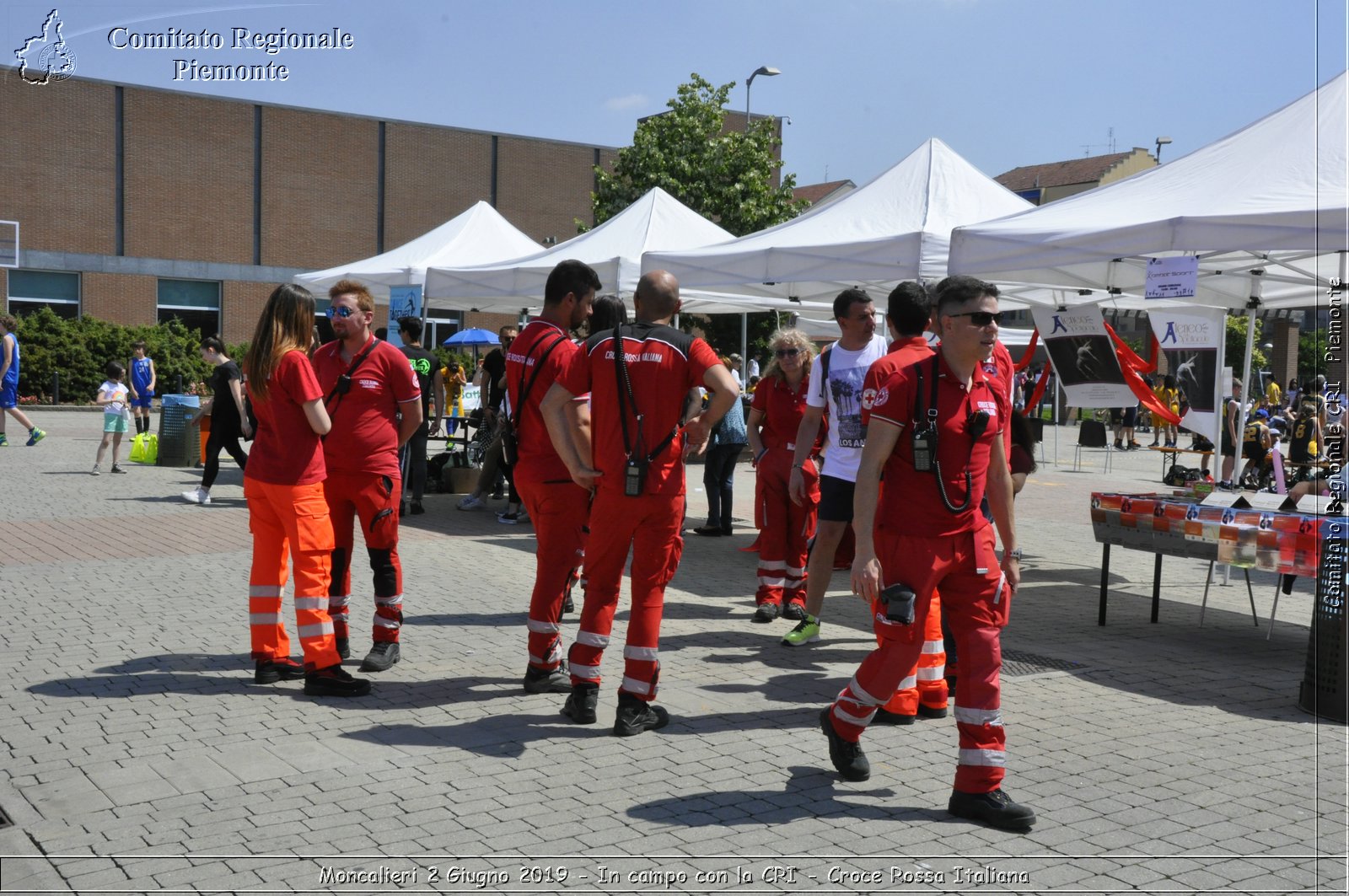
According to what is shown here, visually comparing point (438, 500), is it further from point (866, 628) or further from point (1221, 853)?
point (1221, 853)

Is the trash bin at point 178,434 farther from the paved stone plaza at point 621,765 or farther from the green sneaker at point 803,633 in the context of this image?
the green sneaker at point 803,633

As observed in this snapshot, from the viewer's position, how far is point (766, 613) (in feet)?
26.3

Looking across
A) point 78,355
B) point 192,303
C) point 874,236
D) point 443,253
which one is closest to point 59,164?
point 192,303

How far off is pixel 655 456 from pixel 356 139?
43839mm

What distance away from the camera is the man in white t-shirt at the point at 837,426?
6.73m

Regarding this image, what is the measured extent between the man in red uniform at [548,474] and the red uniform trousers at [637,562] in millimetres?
508

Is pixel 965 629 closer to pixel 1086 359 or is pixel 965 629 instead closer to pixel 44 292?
pixel 1086 359

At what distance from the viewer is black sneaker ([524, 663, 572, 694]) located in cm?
609

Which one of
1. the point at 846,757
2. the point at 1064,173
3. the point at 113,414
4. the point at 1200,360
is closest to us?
the point at 846,757

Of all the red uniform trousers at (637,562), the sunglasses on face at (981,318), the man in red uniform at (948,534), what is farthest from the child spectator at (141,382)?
the sunglasses on face at (981,318)

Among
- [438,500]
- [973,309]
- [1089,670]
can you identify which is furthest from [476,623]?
[438,500]

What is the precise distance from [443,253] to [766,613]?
37.0 ft

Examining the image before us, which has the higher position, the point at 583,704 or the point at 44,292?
the point at 44,292

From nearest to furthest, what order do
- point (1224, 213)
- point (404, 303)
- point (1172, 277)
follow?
1. point (1224, 213)
2. point (1172, 277)
3. point (404, 303)
